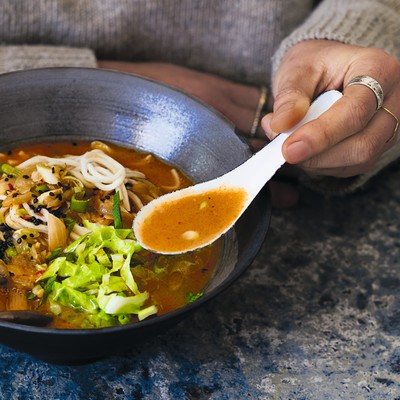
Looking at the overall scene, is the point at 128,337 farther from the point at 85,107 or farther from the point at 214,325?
the point at 85,107

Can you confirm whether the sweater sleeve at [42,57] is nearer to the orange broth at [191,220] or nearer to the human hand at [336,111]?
the human hand at [336,111]

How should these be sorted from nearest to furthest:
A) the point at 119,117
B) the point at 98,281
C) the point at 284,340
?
the point at 98,281
the point at 284,340
the point at 119,117

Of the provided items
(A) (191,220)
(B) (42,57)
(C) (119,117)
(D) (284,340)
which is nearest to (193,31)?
(B) (42,57)

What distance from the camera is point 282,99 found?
55.3 inches

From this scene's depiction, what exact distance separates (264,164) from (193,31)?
103 cm

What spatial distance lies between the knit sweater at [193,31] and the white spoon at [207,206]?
1.74 ft

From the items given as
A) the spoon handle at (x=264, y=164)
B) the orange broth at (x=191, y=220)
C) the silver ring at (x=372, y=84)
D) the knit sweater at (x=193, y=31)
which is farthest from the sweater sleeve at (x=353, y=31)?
the orange broth at (x=191, y=220)

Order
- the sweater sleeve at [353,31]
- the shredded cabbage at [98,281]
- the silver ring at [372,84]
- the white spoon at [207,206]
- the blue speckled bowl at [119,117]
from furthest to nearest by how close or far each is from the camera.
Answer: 1. the sweater sleeve at [353,31]
2. the blue speckled bowl at [119,117]
3. the silver ring at [372,84]
4. the white spoon at [207,206]
5. the shredded cabbage at [98,281]

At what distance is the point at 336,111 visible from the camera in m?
1.36

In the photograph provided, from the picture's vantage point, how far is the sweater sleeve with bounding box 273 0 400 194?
1.87 m

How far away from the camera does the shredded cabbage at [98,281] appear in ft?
4.00

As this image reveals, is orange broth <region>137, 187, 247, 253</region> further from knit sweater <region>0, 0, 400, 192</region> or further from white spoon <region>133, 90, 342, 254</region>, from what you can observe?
knit sweater <region>0, 0, 400, 192</region>

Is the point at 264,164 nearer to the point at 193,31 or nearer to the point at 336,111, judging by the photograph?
the point at 336,111

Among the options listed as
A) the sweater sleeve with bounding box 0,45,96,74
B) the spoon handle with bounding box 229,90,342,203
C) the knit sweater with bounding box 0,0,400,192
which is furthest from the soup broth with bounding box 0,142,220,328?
the knit sweater with bounding box 0,0,400,192
